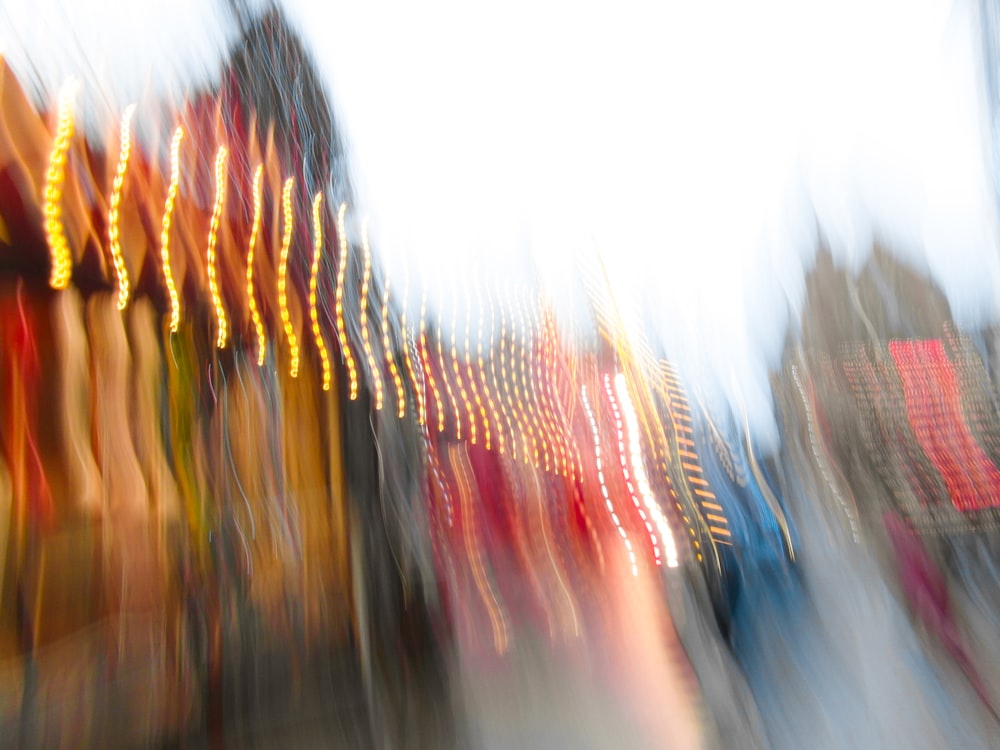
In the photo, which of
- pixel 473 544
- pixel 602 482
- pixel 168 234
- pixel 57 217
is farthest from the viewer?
pixel 602 482

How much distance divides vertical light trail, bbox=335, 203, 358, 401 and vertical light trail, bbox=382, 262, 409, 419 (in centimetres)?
7

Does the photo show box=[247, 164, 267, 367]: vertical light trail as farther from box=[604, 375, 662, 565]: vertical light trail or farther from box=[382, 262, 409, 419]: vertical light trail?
box=[604, 375, 662, 565]: vertical light trail

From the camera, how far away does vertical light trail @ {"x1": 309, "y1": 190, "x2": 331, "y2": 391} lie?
1.17 metres

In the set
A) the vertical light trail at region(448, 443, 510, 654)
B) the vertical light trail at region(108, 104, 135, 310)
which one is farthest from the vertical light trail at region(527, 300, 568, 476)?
the vertical light trail at region(108, 104, 135, 310)

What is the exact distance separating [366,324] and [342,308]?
Answer: 6 cm

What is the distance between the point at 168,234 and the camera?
1.04m

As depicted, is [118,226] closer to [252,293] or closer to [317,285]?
[252,293]

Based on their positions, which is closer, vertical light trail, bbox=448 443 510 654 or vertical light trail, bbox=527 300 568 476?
vertical light trail, bbox=448 443 510 654

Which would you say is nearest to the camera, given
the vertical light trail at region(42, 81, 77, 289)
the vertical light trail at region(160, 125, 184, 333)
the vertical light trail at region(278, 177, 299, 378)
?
the vertical light trail at region(42, 81, 77, 289)

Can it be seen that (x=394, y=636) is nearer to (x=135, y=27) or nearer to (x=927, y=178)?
(x=135, y=27)

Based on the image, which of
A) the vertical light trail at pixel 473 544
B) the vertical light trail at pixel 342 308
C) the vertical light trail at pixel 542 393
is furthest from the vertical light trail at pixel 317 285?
the vertical light trail at pixel 542 393

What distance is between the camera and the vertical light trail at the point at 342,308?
46.6 inches

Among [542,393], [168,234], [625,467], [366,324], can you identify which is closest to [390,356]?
[366,324]

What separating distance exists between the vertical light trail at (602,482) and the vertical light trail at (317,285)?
0.57 m
